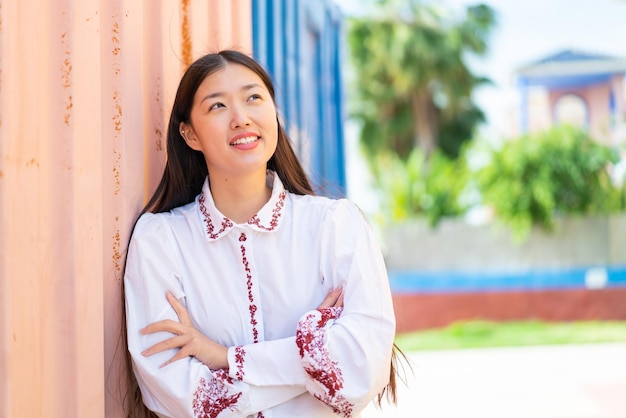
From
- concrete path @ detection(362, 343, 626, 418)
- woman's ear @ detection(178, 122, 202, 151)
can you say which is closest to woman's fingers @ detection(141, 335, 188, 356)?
woman's ear @ detection(178, 122, 202, 151)

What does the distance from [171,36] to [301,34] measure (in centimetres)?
264

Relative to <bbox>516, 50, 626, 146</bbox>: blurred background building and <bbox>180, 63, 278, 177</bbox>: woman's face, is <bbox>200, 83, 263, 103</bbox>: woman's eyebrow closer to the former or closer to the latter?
<bbox>180, 63, 278, 177</bbox>: woman's face

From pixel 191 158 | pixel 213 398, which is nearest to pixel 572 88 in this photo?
pixel 191 158

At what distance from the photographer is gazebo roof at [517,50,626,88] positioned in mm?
24109

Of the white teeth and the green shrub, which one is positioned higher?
the white teeth

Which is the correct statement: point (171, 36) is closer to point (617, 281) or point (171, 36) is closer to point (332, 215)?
point (332, 215)

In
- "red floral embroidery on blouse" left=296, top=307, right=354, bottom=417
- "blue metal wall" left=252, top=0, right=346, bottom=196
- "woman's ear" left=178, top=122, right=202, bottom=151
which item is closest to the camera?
"red floral embroidery on blouse" left=296, top=307, right=354, bottom=417

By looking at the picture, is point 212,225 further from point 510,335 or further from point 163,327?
point 510,335

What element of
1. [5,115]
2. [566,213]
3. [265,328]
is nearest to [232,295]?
[265,328]

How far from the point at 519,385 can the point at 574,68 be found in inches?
805

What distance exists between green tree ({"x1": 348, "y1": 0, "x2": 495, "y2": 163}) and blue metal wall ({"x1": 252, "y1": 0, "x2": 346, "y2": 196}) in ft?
59.6

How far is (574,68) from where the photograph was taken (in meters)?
24.2

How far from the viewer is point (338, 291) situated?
A: 1.95 meters

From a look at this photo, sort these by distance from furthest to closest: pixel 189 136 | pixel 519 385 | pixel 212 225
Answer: pixel 519 385
pixel 189 136
pixel 212 225
